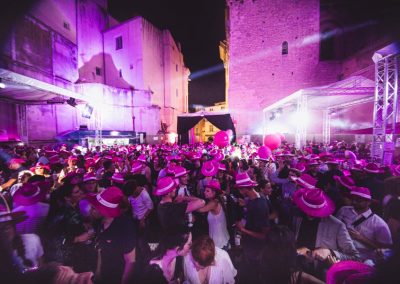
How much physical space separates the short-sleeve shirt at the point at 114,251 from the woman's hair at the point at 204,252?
908 mm

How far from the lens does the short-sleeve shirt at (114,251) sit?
2477 millimetres

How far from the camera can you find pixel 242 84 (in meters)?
Answer: 22.2

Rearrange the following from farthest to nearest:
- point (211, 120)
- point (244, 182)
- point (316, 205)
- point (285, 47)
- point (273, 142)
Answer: point (285, 47) → point (211, 120) → point (273, 142) → point (244, 182) → point (316, 205)

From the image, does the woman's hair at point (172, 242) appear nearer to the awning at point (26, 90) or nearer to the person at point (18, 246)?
the person at point (18, 246)

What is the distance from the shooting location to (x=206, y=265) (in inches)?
84.2

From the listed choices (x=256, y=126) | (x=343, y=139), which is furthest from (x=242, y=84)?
(x=343, y=139)

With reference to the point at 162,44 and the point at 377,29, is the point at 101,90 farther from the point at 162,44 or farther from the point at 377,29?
the point at 377,29

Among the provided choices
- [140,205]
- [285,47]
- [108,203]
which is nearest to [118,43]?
[285,47]

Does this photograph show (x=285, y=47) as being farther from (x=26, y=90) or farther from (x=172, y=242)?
(x=172, y=242)

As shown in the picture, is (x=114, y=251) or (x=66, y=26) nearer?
(x=114, y=251)

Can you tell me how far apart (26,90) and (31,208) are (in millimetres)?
10620

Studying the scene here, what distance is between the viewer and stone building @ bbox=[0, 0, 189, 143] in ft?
49.0

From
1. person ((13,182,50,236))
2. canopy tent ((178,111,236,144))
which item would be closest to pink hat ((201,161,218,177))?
person ((13,182,50,236))

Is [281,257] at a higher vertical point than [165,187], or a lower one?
lower
